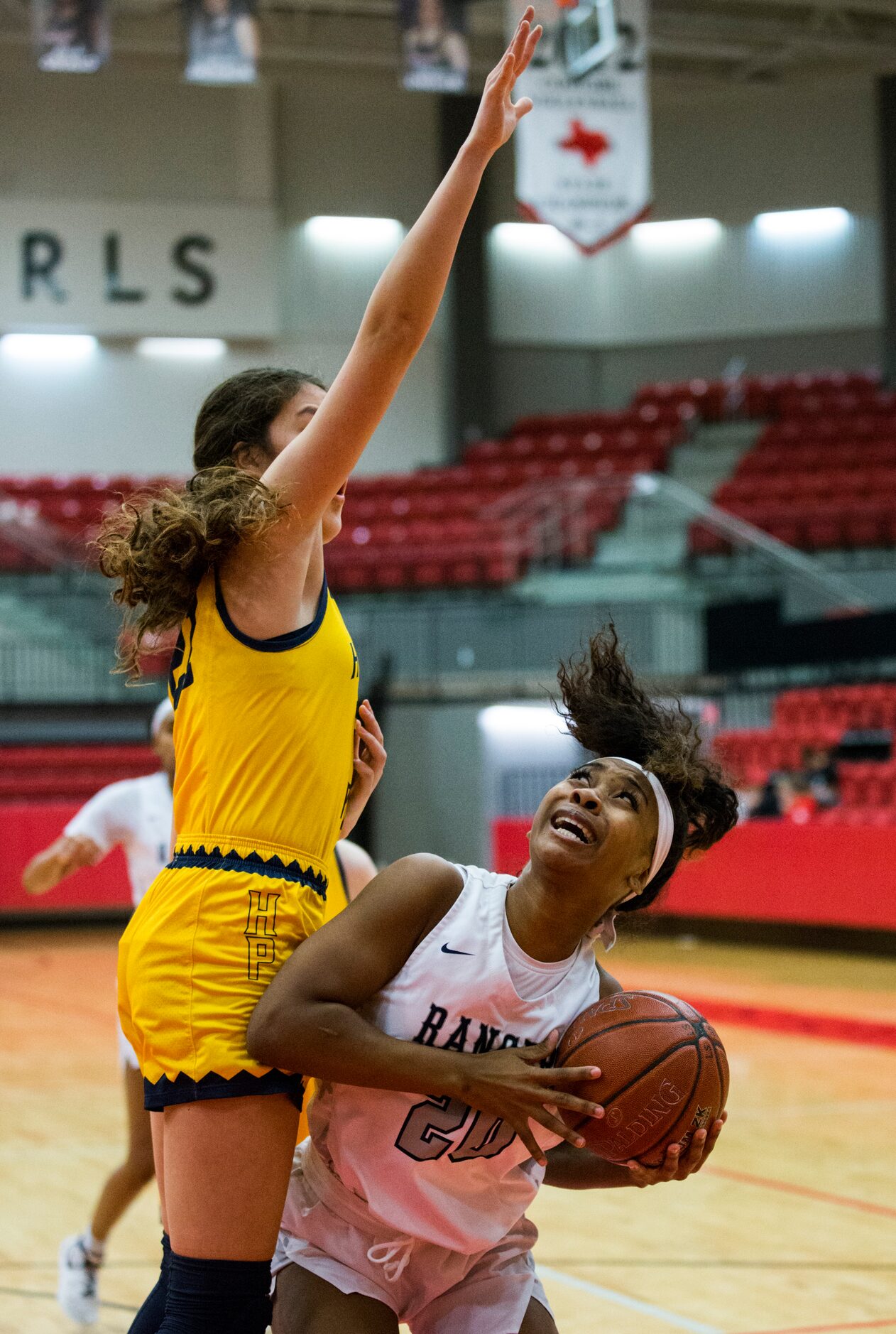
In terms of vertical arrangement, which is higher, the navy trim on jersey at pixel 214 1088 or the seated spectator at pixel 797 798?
the navy trim on jersey at pixel 214 1088

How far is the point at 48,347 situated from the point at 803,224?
10048 millimetres

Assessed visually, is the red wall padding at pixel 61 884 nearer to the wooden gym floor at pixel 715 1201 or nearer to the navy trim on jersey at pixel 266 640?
the wooden gym floor at pixel 715 1201

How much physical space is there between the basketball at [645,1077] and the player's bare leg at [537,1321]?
1.26ft

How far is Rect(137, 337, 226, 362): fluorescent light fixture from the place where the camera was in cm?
2156

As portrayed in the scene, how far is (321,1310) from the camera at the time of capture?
2373 millimetres

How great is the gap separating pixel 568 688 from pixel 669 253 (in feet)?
71.1

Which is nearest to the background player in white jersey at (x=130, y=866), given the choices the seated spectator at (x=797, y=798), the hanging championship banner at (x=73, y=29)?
the seated spectator at (x=797, y=798)

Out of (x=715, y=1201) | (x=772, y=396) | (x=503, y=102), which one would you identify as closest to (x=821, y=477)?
(x=772, y=396)

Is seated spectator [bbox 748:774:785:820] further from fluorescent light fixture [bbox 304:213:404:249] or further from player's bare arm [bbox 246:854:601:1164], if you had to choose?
fluorescent light fixture [bbox 304:213:404:249]

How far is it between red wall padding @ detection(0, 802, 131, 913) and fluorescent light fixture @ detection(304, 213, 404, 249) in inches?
390

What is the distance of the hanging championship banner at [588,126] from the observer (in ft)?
40.9

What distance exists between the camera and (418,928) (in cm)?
237

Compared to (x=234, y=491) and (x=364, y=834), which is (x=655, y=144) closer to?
(x=364, y=834)

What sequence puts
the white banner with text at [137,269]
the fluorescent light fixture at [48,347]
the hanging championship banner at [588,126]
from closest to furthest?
1. the hanging championship banner at [588,126]
2. the white banner with text at [137,269]
3. the fluorescent light fixture at [48,347]
